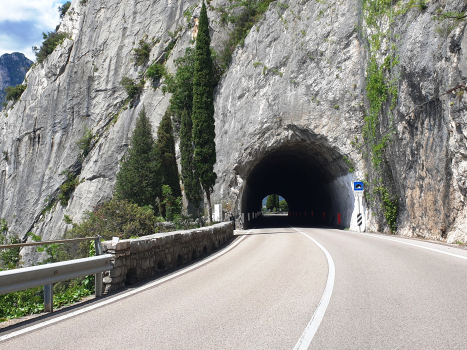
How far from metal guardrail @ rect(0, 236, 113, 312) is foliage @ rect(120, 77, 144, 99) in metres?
34.5

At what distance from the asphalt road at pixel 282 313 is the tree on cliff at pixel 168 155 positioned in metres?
22.3

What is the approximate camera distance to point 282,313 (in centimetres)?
482

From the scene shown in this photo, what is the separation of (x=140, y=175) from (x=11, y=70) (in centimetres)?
17359

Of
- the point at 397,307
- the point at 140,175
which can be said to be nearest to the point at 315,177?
the point at 140,175

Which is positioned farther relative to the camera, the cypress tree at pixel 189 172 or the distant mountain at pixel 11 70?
the distant mountain at pixel 11 70

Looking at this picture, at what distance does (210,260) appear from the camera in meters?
10.7

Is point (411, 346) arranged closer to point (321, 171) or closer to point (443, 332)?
point (443, 332)

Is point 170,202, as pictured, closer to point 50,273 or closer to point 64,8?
point 50,273

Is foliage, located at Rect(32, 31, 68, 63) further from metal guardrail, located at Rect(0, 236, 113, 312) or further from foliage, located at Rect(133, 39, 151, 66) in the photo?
metal guardrail, located at Rect(0, 236, 113, 312)

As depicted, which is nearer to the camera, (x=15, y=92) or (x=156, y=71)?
(x=156, y=71)

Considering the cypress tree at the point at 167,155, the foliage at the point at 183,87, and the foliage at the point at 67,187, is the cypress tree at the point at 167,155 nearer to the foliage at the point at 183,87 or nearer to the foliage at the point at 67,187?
the foliage at the point at 183,87

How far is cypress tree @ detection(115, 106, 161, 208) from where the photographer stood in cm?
2698

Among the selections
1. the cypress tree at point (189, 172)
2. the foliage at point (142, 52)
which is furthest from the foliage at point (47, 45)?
the cypress tree at point (189, 172)

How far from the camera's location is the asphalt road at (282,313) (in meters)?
3.84
